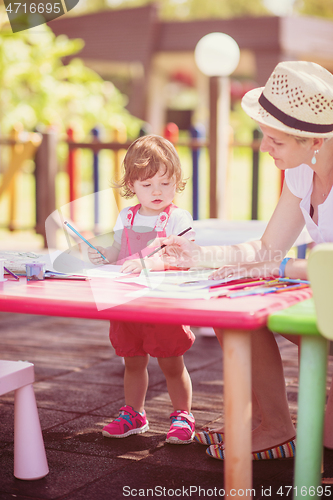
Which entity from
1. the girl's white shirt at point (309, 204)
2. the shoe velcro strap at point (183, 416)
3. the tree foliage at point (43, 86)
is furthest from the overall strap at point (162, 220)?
the tree foliage at point (43, 86)

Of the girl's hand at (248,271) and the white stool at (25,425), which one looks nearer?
the girl's hand at (248,271)

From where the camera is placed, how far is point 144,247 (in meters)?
2.23

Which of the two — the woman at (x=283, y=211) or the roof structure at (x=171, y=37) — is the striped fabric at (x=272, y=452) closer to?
the woman at (x=283, y=211)

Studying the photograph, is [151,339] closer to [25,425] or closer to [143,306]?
[25,425]

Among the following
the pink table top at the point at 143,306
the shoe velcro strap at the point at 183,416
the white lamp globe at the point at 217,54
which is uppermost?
the white lamp globe at the point at 217,54

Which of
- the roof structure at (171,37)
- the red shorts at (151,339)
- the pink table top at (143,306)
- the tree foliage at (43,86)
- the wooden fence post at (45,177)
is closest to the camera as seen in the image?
the pink table top at (143,306)

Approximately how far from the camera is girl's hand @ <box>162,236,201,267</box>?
1.97 m

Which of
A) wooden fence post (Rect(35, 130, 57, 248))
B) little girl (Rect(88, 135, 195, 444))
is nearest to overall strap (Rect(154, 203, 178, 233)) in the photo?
little girl (Rect(88, 135, 195, 444))

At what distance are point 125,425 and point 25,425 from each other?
544 millimetres

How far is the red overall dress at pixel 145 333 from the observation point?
226 cm

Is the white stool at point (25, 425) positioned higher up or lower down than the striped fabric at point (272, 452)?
higher up

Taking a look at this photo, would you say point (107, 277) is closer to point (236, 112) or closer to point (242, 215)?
point (242, 215)

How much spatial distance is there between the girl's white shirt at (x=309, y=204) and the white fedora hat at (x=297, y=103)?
28 cm

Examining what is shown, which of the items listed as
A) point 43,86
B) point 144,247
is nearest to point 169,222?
point 144,247
